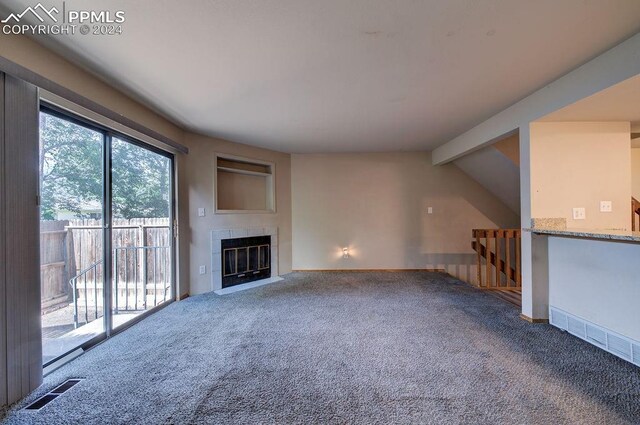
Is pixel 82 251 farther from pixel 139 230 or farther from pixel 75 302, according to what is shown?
pixel 139 230

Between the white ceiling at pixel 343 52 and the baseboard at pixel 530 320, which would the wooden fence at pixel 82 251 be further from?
the baseboard at pixel 530 320

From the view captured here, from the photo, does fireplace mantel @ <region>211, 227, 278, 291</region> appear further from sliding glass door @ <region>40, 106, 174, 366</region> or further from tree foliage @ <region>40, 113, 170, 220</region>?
tree foliage @ <region>40, 113, 170, 220</region>

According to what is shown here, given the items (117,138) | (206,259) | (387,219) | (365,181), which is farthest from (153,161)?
(387,219)

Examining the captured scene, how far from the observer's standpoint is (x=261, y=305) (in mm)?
3152

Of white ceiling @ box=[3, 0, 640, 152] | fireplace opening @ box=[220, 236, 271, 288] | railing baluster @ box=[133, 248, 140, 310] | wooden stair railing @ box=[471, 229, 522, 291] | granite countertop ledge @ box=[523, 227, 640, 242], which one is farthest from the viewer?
fireplace opening @ box=[220, 236, 271, 288]

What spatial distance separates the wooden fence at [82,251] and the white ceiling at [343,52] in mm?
1310

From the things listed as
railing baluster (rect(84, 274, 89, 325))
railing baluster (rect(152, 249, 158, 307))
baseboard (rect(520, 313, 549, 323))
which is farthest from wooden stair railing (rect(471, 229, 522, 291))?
railing baluster (rect(84, 274, 89, 325))

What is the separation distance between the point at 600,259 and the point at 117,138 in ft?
15.0

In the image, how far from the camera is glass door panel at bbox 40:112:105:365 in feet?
6.09

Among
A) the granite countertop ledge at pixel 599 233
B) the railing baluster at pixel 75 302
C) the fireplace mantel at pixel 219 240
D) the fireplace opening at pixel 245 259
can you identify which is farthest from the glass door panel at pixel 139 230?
the granite countertop ledge at pixel 599 233

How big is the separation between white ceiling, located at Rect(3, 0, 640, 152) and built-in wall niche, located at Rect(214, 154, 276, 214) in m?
1.38

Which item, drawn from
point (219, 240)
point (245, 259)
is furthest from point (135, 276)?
point (245, 259)

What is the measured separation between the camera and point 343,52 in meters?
1.77

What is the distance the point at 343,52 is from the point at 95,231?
8.64ft
